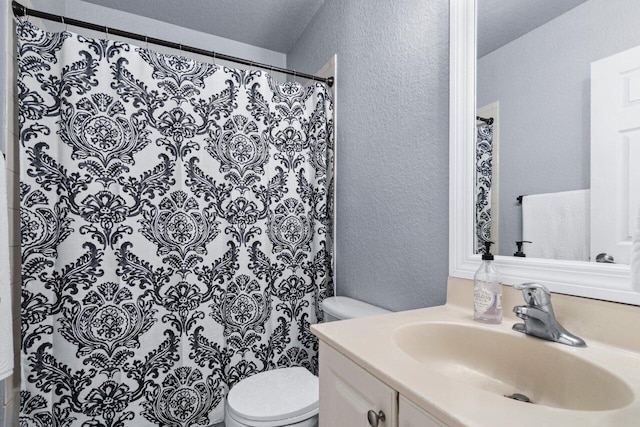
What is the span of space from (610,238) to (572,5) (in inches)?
22.4

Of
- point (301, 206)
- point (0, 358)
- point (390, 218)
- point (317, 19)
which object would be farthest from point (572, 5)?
point (0, 358)

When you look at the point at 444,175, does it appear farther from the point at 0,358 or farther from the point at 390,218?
the point at 0,358

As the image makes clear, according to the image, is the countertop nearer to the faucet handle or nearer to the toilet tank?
the faucet handle

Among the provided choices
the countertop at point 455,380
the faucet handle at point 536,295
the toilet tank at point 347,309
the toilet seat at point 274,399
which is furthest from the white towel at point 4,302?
the faucet handle at point 536,295

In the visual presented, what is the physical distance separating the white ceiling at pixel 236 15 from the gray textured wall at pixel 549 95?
1.45 metres

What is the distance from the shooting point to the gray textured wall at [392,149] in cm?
111

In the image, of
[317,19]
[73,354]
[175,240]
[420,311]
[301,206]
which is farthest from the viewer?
[317,19]

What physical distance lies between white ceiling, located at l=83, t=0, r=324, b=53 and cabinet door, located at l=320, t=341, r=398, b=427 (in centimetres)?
201

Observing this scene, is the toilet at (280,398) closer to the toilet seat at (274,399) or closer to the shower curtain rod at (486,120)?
the toilet seat at (274,399)

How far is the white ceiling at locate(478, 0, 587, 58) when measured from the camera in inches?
32.3

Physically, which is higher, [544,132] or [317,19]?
[317,19]

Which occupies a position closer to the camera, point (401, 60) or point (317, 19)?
point (401, 60)

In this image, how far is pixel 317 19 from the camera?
201 centimetres

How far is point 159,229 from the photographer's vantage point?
1425mm
